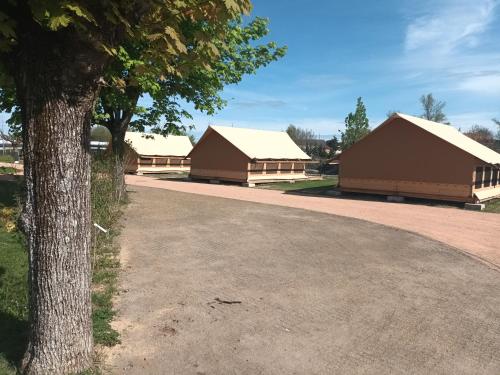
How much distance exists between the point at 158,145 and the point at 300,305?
40.6m

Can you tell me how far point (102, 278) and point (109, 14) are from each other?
17.1ft

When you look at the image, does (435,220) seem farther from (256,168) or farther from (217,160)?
(217,160)

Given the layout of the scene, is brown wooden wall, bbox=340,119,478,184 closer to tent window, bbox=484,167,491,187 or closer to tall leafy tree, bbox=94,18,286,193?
tent window, bbox=484,167,491,187

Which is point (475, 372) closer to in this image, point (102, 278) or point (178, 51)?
point (178, 51)

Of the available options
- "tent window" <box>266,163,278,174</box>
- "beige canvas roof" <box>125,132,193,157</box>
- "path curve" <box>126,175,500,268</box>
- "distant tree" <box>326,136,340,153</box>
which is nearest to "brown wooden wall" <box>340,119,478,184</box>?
"path curve" <box>126,175,500,268</box>

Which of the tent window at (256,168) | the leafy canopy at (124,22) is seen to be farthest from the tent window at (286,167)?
the leafy canopy at (124,22)

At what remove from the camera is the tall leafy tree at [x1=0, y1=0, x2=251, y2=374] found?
3836mm

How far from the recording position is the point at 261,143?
35.4m

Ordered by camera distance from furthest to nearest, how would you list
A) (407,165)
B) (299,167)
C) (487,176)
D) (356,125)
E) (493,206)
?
1. (356,125)
2. (299,167)
3. (487,176)
4. (407,165)
5. (493,206)

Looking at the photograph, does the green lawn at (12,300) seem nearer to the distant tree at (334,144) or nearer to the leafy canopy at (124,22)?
the leafy canopy at (124,22)

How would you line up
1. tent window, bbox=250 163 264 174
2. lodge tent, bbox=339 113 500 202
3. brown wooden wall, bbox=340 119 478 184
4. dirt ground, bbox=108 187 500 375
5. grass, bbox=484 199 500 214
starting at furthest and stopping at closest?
1. tent window, bbox=250 163 264 174
2. brown wooden wall, bbox=340 119 478 184
3. lodge tent, bbox=339 113 500 202
4. grass, bbox=484 199 500 214
5. dirt ground, bbox=108 187 500 375

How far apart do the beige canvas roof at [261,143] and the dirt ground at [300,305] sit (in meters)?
21.1

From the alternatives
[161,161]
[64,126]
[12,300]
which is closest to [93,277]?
[12,300]

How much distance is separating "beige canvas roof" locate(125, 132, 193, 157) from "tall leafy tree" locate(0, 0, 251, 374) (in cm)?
3893
